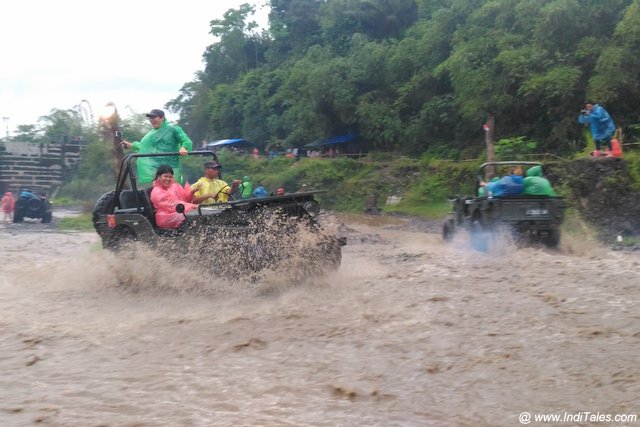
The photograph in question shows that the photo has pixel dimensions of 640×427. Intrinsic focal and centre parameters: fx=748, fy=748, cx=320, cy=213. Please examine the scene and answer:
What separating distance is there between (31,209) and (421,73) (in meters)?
19.3

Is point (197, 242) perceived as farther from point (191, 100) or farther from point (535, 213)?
point (191, 100)

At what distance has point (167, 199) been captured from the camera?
8188mm

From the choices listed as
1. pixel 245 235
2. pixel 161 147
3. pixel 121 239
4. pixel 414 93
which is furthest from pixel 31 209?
pixel 414 93

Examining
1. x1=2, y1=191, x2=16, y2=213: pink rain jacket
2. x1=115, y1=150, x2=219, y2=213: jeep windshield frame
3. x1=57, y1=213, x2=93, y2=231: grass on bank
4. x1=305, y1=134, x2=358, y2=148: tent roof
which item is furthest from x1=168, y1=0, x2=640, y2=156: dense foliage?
x1=115, y1=150, x2=219, y2=213: jeep windshield frame

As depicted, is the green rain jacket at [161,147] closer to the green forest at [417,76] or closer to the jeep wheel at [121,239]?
the jeep wheel at [121,239]

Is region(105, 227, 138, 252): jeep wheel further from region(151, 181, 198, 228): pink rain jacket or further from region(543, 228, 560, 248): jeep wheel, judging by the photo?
region(543, 228, 560, 248): jeep wheel

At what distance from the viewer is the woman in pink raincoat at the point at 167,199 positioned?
798 cm

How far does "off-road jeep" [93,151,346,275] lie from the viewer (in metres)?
7.60

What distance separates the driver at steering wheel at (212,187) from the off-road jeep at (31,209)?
16305 millimetres

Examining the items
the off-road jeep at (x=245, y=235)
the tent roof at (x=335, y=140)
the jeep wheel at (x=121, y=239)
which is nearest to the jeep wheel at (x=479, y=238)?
the off-road jeep at (x=245, y=235)

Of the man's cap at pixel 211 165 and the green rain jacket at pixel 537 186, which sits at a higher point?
the man's cap at pixel 211 165

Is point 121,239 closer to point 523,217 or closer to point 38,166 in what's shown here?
point 523,217

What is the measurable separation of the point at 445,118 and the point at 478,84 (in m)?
4.55

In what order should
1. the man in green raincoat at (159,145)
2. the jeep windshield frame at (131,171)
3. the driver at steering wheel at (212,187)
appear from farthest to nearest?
the man in green raincoat at (159,145)
the driver at steering wheel at (212,187)
the jeep windshield frame at (131,171)
